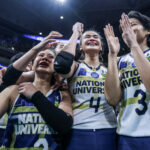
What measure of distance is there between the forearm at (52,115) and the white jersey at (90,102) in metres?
0.17

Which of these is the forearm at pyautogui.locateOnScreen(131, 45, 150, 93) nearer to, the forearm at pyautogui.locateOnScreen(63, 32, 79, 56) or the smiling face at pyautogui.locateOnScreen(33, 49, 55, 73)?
the forearm at pyautogui.locateOnScreen(63, 32, 79, 56)

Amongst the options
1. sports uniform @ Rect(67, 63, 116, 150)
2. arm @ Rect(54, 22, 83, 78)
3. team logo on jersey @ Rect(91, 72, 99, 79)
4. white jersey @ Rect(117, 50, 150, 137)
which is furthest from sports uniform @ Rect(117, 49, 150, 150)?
arm @ Rect(54, 22, 83, 78)

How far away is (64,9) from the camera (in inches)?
402

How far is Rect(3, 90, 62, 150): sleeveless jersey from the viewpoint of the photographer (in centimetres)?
127

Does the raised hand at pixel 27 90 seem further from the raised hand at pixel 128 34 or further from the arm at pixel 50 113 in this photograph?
the raised hand at pixel 128 34

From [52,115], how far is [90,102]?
15.6 inches

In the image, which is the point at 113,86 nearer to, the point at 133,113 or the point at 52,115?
the point at 133,113

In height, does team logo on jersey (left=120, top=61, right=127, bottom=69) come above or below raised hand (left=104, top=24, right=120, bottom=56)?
below

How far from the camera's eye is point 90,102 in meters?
1.47

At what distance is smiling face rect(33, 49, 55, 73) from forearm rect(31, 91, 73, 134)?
1.21 ft

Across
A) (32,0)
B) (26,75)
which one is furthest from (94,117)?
(32,0)

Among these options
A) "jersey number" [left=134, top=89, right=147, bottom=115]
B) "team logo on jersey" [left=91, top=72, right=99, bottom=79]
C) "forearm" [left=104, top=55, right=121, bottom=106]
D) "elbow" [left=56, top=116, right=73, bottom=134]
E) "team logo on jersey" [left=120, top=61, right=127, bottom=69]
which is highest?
"team logo on jersey" [left=120, top=61, right=127, bottom=69]

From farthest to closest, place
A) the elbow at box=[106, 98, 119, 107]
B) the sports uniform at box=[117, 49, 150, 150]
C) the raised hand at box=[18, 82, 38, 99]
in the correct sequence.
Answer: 1. the elbow at box=[106, 98, 119, 107]
2. the raised hand at box=[18, 82, 38, 99]
3. the sports uniform at box=[117, 49, 150, 150]

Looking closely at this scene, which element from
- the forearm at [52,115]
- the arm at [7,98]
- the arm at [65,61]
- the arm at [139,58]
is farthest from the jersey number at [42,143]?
the arm at [139,58]
